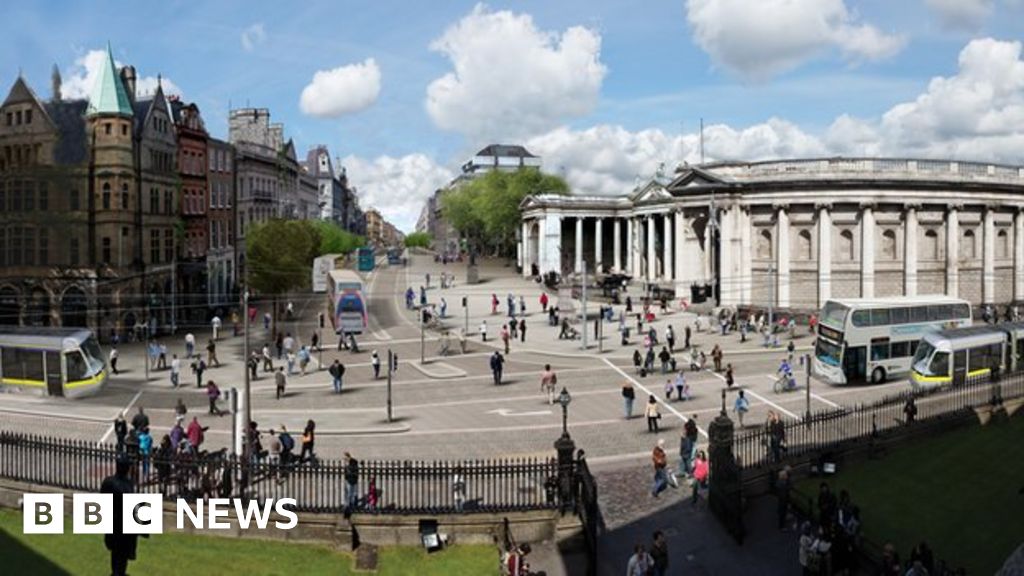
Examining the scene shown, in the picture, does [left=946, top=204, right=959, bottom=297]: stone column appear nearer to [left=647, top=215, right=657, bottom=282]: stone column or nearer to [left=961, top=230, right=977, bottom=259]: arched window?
[left=961, top=230, right=977, bottom=259]: arched window

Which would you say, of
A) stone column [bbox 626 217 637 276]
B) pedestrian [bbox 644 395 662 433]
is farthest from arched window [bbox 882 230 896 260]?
pedestrian [bbox 644 395 662 433]

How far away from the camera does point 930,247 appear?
70.8m

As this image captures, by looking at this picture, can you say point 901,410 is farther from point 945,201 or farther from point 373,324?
point 945,201

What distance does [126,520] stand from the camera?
1002 centimetres

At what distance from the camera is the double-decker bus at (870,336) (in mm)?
40469

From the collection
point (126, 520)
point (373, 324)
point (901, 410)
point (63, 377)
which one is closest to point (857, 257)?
point (373, 324)

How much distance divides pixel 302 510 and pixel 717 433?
403 inches

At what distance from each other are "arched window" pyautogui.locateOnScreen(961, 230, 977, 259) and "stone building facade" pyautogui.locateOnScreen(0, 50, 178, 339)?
199 feet

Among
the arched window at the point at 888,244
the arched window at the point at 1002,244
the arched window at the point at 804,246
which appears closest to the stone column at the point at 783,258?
the arched window at the point at 804,246

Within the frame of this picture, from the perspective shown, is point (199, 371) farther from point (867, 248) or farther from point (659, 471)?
point (867, 248)

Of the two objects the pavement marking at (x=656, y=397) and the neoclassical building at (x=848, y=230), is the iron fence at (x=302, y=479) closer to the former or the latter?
the pavement marking at (x=656, y=397)

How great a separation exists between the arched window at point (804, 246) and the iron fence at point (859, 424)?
3682 centimetres

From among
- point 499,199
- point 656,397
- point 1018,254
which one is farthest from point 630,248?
point 656,397

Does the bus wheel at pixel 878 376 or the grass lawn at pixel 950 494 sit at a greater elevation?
the bus wheel at pixel 878 376
